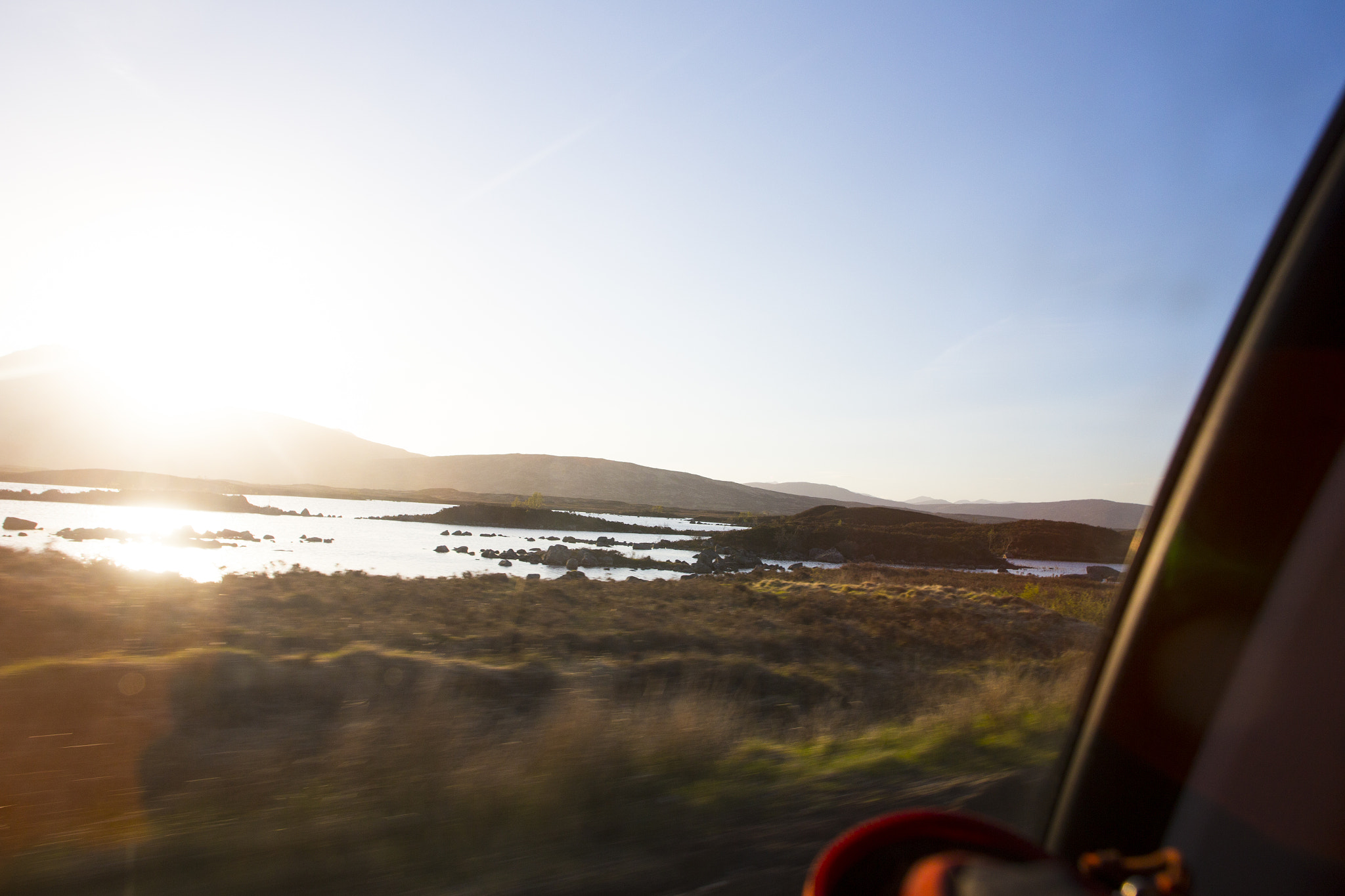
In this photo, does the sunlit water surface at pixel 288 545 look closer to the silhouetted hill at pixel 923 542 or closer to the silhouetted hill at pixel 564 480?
the silhouetted hill at pixel 923 542

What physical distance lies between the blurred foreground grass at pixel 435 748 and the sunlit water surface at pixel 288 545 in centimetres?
951

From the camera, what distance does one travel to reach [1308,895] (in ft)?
4.90

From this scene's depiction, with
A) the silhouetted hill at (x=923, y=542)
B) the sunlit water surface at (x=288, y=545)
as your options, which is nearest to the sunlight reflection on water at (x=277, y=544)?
the sunlit water surface at (x=288, y=545)

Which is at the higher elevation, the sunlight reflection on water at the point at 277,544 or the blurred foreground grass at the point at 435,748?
the blurred foreground grass at the point at 435,748

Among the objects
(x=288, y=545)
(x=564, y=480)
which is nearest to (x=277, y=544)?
(x=288, y=545)

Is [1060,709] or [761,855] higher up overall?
[1060,709]

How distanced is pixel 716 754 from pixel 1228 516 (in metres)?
4.51

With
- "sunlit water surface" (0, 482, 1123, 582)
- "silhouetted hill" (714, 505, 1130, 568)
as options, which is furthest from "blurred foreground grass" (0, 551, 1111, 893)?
"silhouetted hill" (714, 505, 1130, 568)

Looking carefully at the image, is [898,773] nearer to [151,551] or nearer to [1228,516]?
[1228,516]

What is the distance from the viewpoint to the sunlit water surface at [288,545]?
23312 millimetres

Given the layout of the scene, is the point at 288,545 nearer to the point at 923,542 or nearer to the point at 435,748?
the point at 435,748

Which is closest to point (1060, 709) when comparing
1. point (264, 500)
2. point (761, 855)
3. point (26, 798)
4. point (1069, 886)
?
point (761, 855)

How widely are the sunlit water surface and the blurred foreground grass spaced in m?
9.51

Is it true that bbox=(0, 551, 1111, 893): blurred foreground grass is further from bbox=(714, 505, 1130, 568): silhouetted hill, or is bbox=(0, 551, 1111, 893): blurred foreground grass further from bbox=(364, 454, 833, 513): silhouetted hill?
bbox=(364, 454, 833, 513): silhouetted hill
